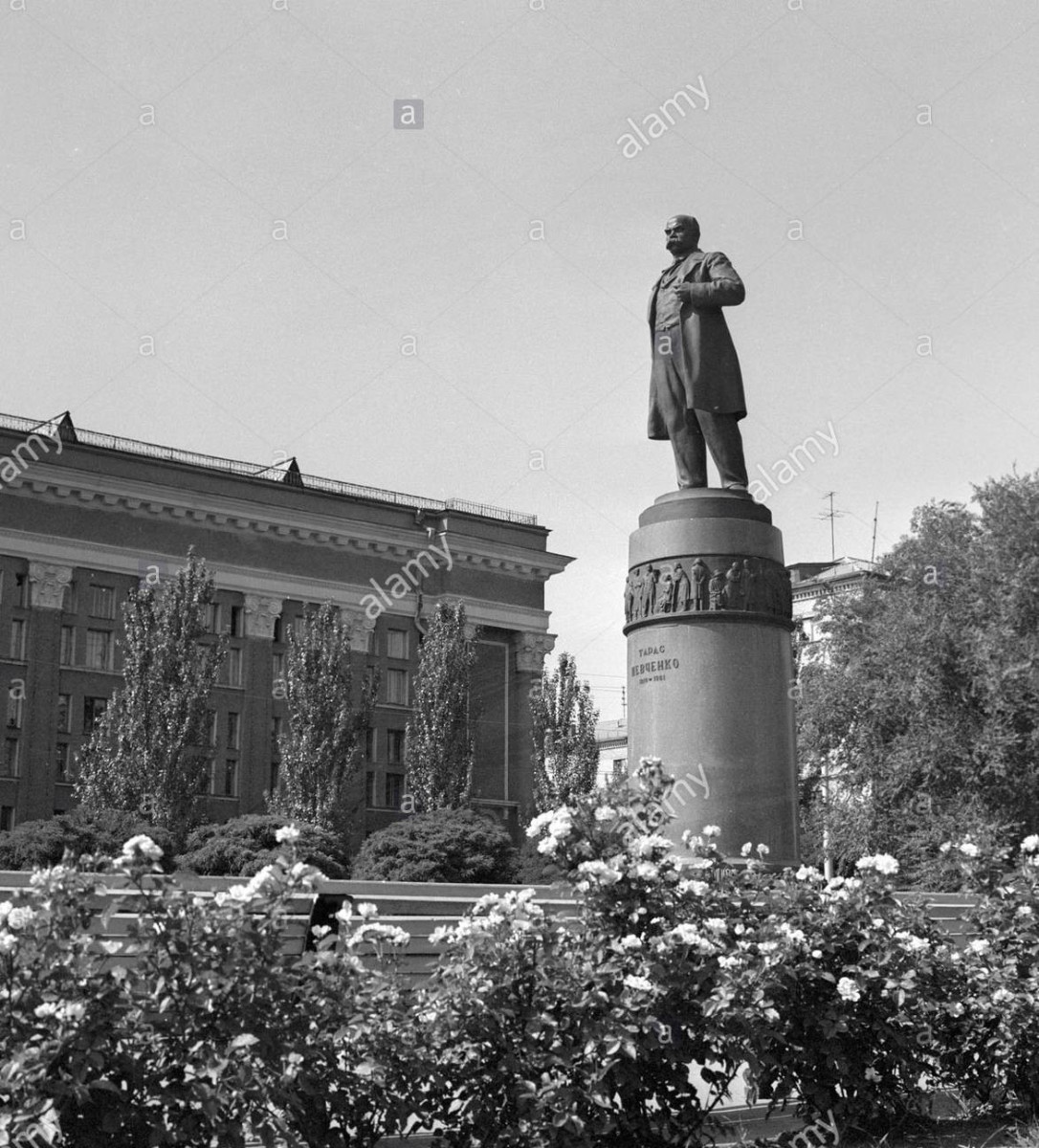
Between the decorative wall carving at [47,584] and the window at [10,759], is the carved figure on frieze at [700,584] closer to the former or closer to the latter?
the window at [10,759]

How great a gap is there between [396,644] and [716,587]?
41.8 meters

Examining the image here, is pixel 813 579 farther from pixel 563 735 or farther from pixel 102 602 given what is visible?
pixel 102 602

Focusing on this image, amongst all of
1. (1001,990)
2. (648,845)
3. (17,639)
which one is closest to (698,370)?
(1001,990)

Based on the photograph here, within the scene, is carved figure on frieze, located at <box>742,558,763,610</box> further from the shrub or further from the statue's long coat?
the shrub

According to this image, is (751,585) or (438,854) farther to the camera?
(438,854)

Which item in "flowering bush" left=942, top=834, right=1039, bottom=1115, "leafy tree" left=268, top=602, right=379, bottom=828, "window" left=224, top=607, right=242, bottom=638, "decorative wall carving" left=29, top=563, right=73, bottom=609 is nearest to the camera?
"flowering bush" left=942, top=834, right=1039, bottom=1115

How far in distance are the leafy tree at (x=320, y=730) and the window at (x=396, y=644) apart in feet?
23.0

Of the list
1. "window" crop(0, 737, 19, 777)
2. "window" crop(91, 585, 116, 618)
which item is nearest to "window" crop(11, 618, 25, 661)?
"window" crop(91, 585, 116, 618)

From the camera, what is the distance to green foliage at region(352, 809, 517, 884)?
27.5m

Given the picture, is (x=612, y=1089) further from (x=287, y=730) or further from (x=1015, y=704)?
(x=287, y=730)

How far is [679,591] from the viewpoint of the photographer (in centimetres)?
1197

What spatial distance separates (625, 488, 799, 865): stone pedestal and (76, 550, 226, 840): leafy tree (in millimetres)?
27629

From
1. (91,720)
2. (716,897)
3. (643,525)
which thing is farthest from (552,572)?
(716,897)

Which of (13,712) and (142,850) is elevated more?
(13,712)
